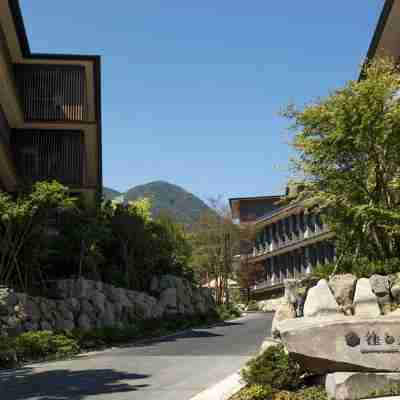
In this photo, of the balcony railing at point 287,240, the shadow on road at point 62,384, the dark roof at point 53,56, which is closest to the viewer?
the shadow on road at point 62,384

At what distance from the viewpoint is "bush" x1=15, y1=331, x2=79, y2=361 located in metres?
18.2

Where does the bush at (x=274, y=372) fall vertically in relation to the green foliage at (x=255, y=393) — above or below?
above

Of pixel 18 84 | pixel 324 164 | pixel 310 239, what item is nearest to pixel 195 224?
pixel 310 239

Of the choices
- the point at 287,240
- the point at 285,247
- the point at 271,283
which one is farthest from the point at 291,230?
the point at 271,283

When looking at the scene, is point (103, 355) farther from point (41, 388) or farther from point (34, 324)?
point (41, 388)

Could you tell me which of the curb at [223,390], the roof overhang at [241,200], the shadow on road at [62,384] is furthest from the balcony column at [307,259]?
the curb at [223,390]

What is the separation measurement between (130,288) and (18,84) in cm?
1255

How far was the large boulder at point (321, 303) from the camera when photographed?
10773mm

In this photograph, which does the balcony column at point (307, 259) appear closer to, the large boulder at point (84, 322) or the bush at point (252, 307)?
the bush at point (252, 307)

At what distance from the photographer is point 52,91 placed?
91.1 ft

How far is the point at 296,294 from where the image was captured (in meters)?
12.4

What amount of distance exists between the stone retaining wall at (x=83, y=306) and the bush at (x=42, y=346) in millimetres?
938

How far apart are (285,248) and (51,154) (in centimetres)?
3274

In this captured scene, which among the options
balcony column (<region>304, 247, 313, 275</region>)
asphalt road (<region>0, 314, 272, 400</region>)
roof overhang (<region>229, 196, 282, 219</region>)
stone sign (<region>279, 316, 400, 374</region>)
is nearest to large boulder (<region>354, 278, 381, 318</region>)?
stone sign (<region>279, 316, 400, 374</region>)
